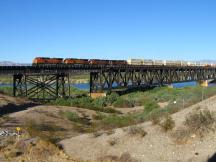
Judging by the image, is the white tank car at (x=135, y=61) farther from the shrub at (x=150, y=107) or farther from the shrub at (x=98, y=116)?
the shrub at (x=98, y=116)

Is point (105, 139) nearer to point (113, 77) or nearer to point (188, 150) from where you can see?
point (188, 150)

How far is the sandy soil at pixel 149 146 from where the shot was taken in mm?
21688

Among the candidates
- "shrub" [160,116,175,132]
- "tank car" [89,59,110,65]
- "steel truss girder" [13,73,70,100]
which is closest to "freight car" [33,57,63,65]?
"steel truss girder" [13,73,70,100]

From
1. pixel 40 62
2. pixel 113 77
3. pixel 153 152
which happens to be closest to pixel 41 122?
pixel 153 152

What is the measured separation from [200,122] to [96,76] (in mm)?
53276

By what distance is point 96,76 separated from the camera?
76750 millimetres

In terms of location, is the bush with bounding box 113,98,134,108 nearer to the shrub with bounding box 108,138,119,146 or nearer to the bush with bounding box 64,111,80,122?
the bush with bounding box 64,111,80,122

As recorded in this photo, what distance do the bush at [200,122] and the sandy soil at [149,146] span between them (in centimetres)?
55

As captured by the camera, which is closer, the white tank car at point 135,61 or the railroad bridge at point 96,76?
the railroad bridge at point 96,76

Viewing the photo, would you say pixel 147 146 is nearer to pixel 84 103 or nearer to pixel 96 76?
pixel 84 103

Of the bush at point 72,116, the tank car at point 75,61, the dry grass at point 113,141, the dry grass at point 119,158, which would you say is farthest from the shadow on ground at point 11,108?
the tank car at point 75,61

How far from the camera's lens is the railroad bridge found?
6194 cm

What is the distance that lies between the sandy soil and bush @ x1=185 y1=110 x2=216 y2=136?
1.81 feet

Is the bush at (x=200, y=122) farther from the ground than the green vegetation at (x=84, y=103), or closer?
farther from the ground
